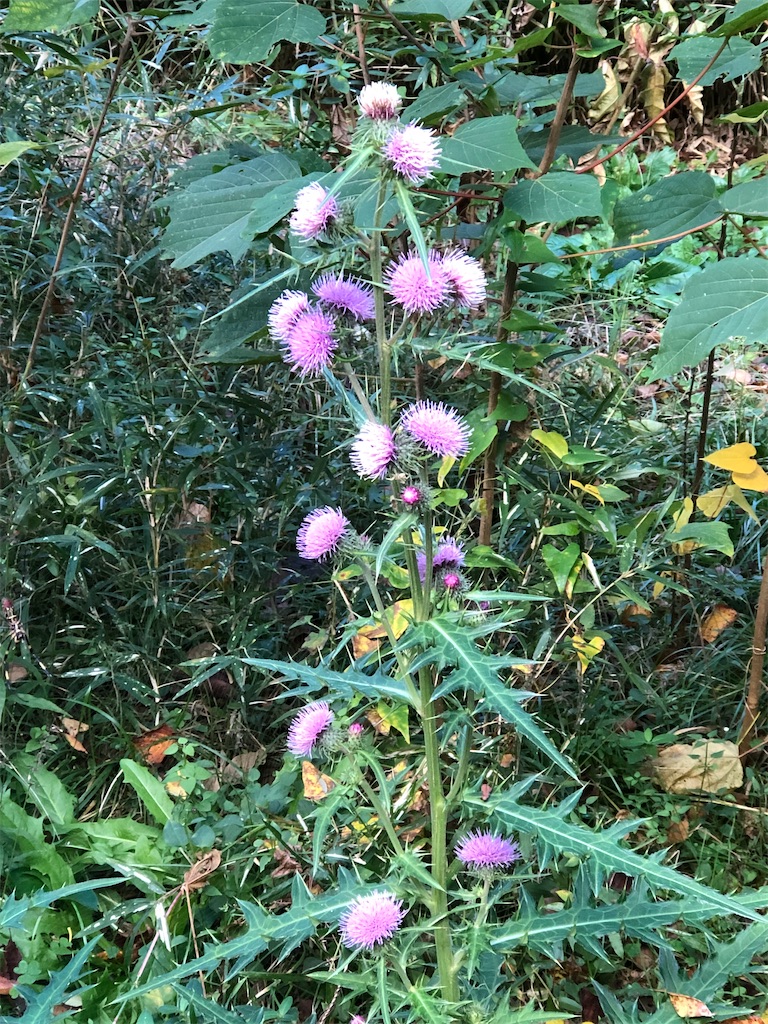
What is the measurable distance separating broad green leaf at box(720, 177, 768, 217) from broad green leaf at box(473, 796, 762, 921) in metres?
1.00

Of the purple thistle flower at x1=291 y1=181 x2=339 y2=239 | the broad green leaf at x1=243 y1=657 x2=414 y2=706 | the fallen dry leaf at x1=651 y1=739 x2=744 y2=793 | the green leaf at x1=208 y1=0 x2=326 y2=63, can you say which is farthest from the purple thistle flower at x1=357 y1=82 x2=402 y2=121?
the fallen dry leaf at x1=651 y1=739 x2=744 y2=793

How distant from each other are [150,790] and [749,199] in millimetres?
1714

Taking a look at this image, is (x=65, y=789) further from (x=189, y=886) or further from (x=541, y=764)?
(x=541, y=764)

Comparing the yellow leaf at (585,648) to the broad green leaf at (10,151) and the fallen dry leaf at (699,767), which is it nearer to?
the fallen dry leaf at (699,767)

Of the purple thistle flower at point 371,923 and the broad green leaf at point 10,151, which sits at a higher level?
the broad green leaf at point 10,151

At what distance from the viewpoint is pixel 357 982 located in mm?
1235

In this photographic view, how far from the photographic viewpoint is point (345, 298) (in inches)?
46.6

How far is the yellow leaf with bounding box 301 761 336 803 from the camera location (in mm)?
1819

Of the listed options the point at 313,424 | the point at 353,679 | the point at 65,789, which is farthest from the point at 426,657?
the point at 313,424

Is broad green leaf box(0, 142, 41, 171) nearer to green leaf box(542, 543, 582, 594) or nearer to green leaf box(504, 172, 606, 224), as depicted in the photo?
green leaf box(504, 172, 606, 224)

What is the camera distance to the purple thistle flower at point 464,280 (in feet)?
3.74

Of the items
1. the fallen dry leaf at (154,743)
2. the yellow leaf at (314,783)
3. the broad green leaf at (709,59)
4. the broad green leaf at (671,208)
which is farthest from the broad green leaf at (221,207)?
the fallen dry leaf at (154,743)

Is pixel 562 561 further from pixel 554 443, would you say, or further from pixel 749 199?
pixel 749 199

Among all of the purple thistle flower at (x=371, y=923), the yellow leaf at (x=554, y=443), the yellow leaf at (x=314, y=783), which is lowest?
the yellow leaf at (x=314, y=783)
